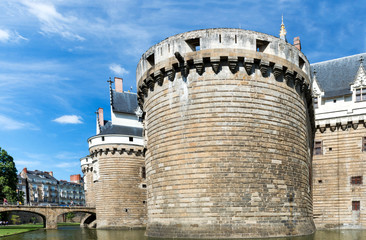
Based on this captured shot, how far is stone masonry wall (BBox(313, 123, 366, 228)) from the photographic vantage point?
2600 cm

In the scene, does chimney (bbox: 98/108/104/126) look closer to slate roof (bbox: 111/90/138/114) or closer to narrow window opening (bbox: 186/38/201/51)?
slate roof (bbox: 111/90/138/114)

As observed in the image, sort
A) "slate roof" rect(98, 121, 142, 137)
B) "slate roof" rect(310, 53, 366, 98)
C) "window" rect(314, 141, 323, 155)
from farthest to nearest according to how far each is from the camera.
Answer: "slate roof" rect(98, 121, 142, 137)
"slate roof" rect(310, 53, 366, 98)
"window" rect(314, 141, 323, 155)

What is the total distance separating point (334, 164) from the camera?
27.2 meters

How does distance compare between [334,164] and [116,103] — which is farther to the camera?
[116,103]

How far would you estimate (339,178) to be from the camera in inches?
1056

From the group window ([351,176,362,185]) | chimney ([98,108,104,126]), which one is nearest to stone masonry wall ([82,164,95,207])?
chimney ([98,108,104,126])

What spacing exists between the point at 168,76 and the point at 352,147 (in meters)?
16.4

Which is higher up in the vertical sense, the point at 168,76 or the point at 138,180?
the point at 168,76

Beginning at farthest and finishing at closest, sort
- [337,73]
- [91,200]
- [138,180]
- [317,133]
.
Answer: [91,200] < [138,180] < [337,73] < [317,133]

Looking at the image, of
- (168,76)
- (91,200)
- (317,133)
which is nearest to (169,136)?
(168,76)

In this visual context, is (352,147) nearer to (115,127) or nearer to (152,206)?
(152,206)

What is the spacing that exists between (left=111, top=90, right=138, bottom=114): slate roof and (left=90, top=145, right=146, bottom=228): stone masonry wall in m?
5.14

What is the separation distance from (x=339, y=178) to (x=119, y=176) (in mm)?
20458

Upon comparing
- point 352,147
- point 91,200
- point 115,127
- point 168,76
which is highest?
point 168,76
